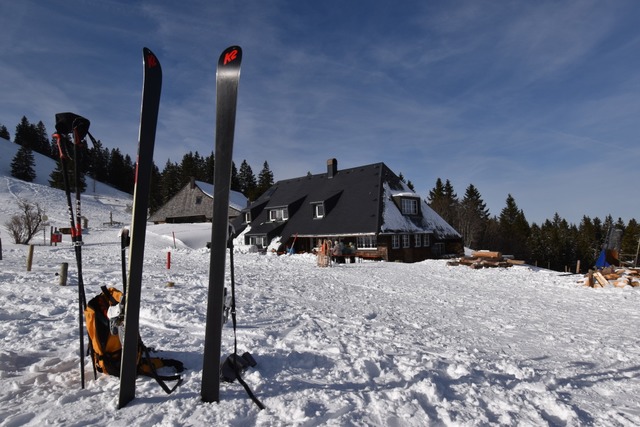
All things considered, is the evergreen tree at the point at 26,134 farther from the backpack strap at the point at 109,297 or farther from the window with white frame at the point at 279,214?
the backpack strap at the point at 109,297

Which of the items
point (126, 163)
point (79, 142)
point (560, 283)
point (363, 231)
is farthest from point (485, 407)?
point (126, 163)

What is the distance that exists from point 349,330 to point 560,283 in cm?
1182

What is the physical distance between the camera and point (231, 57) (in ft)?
11.6

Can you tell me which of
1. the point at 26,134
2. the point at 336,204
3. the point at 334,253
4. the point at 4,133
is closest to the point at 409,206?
the point at 336,204

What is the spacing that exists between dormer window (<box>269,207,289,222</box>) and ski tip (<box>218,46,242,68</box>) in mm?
27429

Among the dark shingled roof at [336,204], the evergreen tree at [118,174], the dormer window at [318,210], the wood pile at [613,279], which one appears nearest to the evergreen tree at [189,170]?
the evergreen tree at [118,174]

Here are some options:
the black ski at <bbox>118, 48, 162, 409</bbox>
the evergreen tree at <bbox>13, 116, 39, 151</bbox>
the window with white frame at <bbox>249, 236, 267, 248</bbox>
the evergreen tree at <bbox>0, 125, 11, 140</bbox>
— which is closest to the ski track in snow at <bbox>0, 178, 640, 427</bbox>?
the black ski at <bbox>118, 48, 162, 409</bbox>

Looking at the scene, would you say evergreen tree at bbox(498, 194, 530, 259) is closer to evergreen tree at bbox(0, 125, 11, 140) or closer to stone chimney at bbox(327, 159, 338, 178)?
stone chimney at bbox(327, 159, 338, 178)

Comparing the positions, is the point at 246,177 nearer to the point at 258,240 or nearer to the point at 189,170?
the point at 189,170

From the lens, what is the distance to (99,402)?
3.25m

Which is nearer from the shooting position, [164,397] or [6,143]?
[164,397]

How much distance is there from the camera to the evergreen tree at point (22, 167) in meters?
71.1

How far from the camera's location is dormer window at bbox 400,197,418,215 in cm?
2682

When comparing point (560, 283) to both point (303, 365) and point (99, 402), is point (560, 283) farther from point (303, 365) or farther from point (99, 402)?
point (99, 402)
